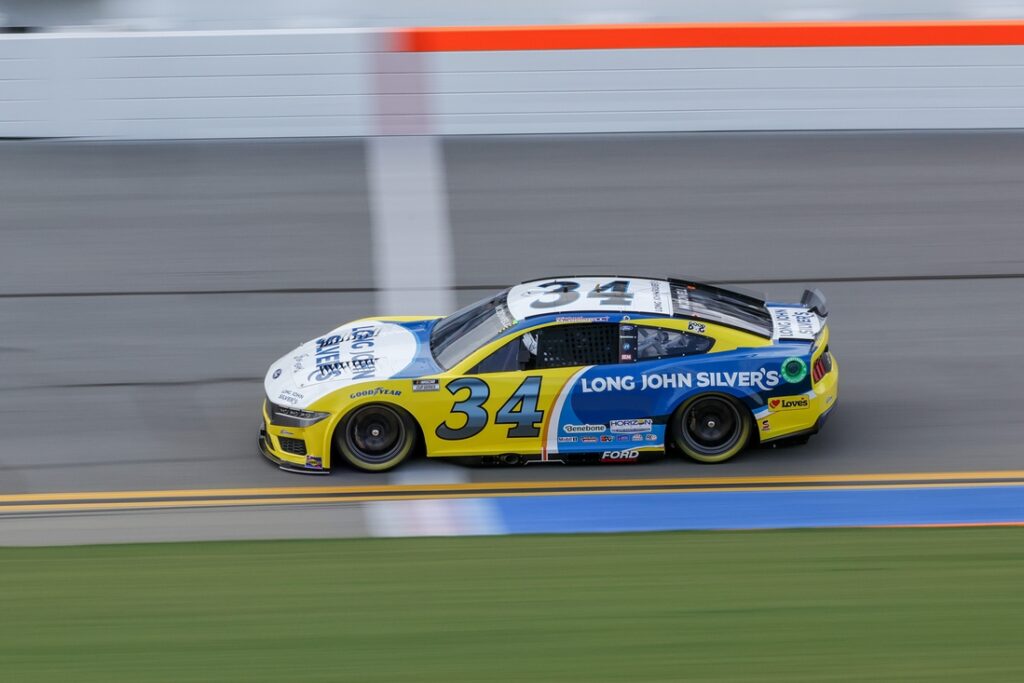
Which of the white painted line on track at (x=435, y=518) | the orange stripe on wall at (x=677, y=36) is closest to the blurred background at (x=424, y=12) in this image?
the orange stripe on wall at (x=677, y=36)

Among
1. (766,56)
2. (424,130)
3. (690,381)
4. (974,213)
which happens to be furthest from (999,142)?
(690,381)

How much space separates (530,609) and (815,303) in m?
3.87

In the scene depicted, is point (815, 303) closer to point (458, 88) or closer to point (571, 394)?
point (571, 394)

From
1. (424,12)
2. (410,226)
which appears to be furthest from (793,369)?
(424,12)

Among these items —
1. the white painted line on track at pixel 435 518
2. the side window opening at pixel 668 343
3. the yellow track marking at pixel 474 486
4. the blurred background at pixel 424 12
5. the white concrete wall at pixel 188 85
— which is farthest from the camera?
the blurred background at pixel 424 12

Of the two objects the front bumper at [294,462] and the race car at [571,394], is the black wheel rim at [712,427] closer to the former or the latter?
the race car at [571,394]

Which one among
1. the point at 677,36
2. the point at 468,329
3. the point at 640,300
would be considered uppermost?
the point at 677,36

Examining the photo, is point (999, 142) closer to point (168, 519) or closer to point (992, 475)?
point (992, 475)

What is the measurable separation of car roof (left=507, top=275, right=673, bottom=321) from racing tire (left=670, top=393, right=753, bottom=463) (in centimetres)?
69

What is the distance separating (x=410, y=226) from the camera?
12742 millimetres

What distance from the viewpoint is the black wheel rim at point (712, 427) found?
28.1ft

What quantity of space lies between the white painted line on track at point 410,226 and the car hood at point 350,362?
2.10 m

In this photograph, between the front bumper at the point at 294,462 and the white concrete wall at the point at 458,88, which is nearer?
the front bumper at the point at 294,462

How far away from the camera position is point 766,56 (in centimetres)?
1360
